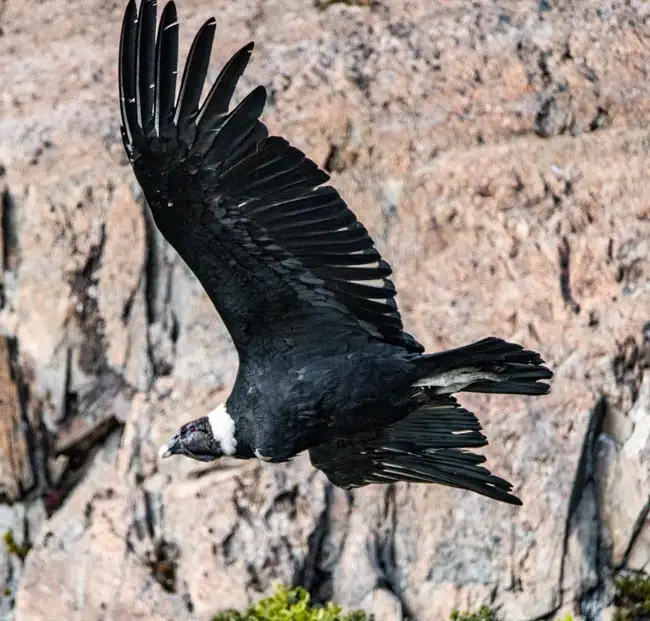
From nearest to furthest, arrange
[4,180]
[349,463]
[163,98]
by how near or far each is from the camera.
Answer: [163,98], [349,463], [4,180]

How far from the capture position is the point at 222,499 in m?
8.48

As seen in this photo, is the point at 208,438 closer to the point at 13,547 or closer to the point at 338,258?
the point at 338,258

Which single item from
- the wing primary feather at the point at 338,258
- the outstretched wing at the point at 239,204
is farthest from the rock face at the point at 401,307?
the wing primary feather at the point at 338,258

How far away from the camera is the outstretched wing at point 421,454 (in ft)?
18.8

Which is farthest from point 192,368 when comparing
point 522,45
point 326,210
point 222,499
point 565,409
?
point 326,210

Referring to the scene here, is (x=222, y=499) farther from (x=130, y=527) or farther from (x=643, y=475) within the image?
(x=643, y=475)

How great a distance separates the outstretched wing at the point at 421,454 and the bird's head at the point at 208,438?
58cm

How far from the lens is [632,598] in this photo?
844 centimetres

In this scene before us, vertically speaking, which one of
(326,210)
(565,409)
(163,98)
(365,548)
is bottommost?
(365,548)

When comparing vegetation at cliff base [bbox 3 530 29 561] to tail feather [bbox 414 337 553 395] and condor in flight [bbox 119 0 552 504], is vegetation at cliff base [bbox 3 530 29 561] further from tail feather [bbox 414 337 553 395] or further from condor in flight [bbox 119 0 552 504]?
tail feather [bbox 414 337 553 395]

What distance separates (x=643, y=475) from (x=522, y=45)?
3053 millimetres

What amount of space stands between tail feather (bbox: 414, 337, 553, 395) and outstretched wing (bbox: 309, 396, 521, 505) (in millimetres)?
410

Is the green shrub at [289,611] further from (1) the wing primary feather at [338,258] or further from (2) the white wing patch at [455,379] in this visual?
(1) the wing primary feather at [338,258]

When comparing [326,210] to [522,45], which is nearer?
[326,210]
